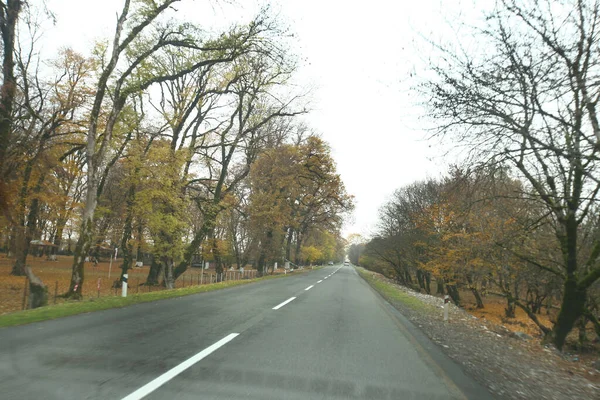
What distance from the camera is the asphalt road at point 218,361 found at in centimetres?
436

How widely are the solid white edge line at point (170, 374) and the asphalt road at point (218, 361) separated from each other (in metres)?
0.01

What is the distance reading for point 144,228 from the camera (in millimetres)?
22078

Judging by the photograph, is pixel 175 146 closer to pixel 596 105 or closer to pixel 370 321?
pixel 370 321

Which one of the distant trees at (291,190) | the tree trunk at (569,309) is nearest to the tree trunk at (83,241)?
the distant trees at (291,190)

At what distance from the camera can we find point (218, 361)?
219 inches

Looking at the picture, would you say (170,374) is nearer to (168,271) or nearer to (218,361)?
(218,361)

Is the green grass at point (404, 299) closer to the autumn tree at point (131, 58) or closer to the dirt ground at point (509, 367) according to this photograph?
the dirt ground at point (509, 367)

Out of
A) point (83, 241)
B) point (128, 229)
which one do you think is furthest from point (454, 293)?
point (83, 241)

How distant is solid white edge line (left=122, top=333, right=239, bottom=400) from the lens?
405 cm

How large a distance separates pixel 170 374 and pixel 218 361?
88cm

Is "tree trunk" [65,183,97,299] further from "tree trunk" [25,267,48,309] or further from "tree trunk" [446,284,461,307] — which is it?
"tree trunk" [446,284,461,307]

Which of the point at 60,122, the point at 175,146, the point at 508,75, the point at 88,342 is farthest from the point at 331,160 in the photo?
the point at 88,342

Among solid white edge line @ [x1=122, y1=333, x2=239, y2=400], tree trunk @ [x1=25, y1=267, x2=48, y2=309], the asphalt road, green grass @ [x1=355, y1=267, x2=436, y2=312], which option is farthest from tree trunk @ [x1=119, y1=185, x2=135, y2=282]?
solid white edge line @ [x1=122, y1=333, x2=239, y2=400]

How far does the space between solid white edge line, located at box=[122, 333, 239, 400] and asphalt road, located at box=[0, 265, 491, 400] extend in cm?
1
